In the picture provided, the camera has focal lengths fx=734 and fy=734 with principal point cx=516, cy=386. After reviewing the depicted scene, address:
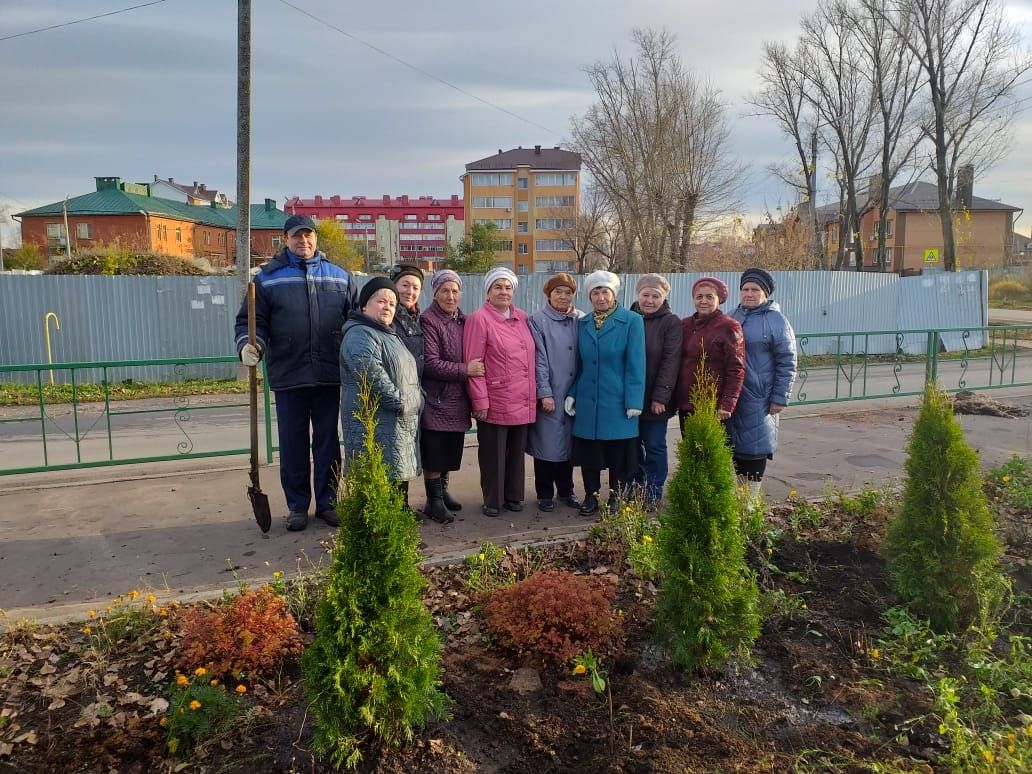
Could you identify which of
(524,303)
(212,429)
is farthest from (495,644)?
(524,303)

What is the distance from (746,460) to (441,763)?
3325 millimetres

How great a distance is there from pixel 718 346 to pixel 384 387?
7.28 feet

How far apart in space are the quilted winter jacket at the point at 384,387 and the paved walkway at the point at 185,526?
25.2 inches

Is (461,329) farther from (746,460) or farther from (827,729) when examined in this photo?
(827,729)

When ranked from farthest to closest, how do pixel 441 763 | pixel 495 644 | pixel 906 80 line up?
pixel 906 80 → pixel 495 644 → pixel 441 763

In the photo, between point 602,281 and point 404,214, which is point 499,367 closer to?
point 602,281

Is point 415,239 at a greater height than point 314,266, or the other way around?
point 415,239

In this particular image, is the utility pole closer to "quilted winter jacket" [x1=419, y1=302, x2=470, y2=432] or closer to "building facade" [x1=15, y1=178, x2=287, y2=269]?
"quilted winter jacket" [x1=419, y1=302, x2=470, y2=432]

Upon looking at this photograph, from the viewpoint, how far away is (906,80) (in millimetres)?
26594

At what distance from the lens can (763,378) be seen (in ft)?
16.6

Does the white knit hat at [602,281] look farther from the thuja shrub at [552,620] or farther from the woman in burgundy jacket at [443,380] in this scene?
the thuja shrub at [552,620]

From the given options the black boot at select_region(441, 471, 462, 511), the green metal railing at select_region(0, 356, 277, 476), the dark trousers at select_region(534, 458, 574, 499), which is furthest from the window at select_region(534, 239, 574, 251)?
the black boot at select_region(441, 471, 462, 511)

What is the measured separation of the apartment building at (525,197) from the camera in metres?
78.2

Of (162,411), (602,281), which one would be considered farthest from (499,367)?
(162,411)
